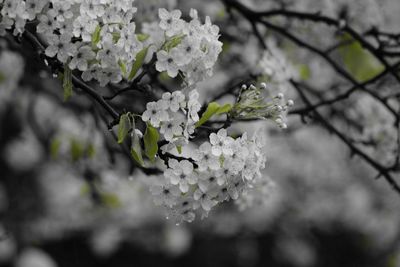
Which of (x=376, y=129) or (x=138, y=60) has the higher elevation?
(x=376, y=129)

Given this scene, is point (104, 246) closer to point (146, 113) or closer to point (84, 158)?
point (84, 158)

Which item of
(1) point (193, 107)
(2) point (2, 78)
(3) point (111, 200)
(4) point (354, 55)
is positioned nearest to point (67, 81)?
(1) point (193, 107)

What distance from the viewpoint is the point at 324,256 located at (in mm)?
9109

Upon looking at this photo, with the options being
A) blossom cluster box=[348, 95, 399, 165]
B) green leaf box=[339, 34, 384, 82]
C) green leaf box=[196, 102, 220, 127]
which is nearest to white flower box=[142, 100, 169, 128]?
green leaf box=[196, 102, 220, 127]

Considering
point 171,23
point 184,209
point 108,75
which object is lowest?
point 184,209

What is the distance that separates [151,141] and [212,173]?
0.66ft

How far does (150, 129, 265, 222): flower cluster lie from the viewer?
1.76 meters

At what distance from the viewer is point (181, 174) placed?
1776mm

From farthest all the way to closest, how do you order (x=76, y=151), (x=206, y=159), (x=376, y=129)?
(x=76, y=151)
(x=376, y=129)
(x=206, y=159)

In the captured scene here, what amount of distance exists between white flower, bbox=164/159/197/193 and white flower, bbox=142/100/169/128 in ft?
0.38

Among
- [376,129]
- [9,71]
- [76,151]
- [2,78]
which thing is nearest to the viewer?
[376,129]

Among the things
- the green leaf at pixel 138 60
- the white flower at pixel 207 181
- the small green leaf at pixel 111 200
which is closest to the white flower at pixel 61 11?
the green leaf at pixel 138 60

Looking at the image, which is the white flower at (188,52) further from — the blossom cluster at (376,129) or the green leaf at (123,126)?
the blossom cluster at (376,129)

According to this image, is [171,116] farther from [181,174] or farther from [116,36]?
[116,36]
